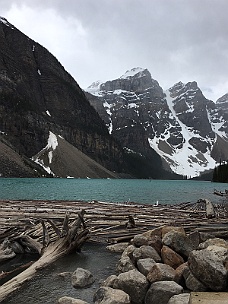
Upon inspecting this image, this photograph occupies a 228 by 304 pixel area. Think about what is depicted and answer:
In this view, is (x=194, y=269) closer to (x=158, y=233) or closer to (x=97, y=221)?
(x=158, y=233)

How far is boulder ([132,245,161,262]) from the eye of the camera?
37.7ft

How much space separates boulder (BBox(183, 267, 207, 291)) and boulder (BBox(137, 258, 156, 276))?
49.1 inches

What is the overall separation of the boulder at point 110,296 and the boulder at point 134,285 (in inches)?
13.2

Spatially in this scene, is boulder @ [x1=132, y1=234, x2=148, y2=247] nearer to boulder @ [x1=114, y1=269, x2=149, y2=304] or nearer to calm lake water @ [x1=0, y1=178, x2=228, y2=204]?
boulder @ [x1=114, y1=269, x2=149, y2=304]

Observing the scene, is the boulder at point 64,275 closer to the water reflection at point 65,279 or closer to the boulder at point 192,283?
the water reflection at point 65,279

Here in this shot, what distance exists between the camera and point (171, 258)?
11.2 m

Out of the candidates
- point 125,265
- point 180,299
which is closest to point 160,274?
point 180,299

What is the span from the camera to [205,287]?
29.6ft

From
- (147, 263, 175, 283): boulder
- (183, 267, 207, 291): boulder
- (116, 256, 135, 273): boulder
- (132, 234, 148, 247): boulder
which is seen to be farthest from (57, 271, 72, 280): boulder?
(183, 267, 207, 291): boulder

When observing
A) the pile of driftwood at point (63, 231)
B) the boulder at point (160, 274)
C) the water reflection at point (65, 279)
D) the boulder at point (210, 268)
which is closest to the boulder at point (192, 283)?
the boulder at point (210, 268)

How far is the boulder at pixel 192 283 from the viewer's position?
903 cm

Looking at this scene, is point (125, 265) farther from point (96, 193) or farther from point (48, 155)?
point (48, 155)

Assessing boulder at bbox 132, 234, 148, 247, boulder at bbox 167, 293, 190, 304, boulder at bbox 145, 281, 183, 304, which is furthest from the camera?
boulder at bbox 132, 234, 148, 247

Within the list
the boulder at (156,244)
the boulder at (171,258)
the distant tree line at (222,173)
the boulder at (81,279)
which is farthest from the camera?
→ the distant tree line at (222,173)
